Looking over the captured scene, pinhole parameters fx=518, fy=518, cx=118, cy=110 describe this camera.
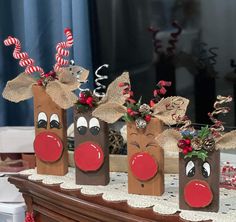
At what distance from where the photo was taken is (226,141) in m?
1.05

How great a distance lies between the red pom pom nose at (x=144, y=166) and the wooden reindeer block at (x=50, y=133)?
9.3 inches

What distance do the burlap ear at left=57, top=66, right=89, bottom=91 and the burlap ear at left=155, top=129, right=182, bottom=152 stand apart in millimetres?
298

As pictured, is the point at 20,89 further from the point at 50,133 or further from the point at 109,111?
the point at 109,111

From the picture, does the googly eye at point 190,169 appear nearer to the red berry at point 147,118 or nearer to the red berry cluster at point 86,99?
the red berry at point 147,118

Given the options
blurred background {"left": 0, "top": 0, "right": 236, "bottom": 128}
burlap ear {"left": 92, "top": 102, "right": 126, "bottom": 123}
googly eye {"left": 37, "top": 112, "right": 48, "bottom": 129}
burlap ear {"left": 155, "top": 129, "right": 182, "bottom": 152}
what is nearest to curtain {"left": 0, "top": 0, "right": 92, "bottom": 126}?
blurred background {"left": 0, "top": 0, "right": 236, "bottom": 128}

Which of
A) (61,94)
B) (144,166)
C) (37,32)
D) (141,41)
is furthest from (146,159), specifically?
(37,32)

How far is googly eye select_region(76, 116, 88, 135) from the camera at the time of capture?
4.06 feet

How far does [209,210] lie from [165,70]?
1.84 feet

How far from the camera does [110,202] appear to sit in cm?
114

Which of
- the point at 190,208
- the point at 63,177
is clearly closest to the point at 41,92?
the point at 63,177

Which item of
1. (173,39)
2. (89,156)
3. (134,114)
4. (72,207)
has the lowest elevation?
(72,207)

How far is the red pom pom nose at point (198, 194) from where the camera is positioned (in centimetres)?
106

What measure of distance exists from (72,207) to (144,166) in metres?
0.19

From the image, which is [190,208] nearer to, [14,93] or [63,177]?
[63,177]
